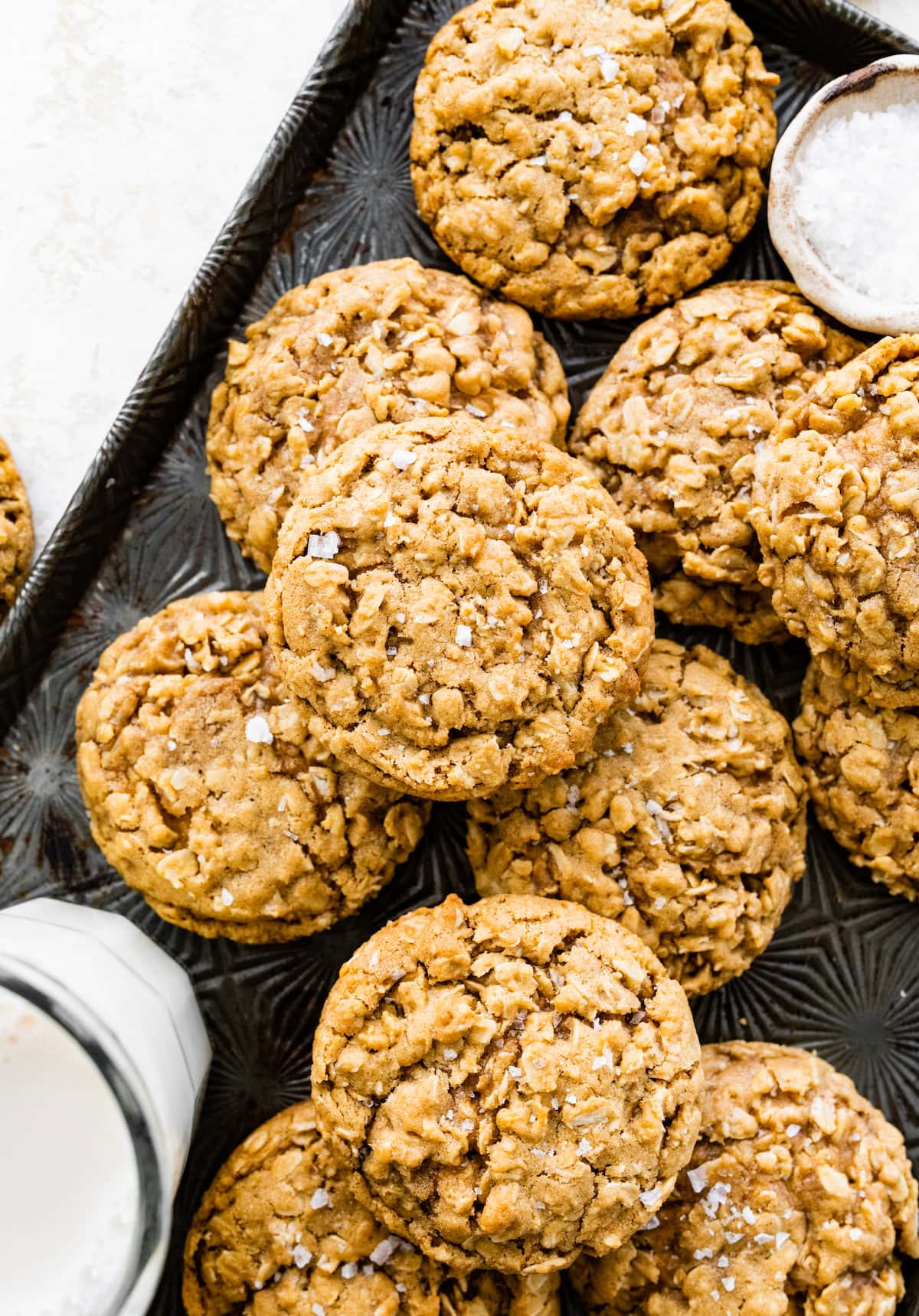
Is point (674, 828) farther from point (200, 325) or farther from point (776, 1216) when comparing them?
point (200, 325)

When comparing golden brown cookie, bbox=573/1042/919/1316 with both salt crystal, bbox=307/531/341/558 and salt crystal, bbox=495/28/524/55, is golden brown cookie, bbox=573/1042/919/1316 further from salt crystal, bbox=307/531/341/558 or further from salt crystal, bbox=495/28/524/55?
salt crystal, bbox=495/28/524/55

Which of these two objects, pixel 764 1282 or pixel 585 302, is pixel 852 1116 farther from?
pixel 585 302

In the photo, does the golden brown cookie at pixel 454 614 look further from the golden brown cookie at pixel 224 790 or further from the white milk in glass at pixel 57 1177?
the white milk in glass at pixel 57 1177

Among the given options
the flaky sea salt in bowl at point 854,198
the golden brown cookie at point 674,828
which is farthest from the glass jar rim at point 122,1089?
the flaky sea salt in bowl at point 854,198

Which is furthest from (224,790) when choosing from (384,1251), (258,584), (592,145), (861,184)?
(861,184)

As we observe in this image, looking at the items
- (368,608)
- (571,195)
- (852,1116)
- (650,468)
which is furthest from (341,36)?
(852,1116)
